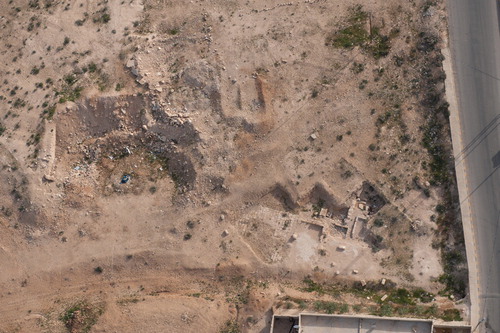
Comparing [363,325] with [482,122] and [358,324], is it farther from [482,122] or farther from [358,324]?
[482,122]

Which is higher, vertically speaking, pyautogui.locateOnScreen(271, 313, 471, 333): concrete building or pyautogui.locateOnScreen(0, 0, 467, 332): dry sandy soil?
pyautogui.locateOnScreen(0, 0, 467, 332): dry sandy soil

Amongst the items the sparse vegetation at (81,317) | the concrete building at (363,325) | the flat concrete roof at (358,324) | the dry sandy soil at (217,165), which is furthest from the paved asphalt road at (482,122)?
the sparse vegetation at (81,317)

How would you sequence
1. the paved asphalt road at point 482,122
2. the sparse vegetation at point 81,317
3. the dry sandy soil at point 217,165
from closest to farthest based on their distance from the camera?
the paved asphalt road at point 482,122 < the sparse vegetation at point 81,317 < the dry sandy soil at point 217,165

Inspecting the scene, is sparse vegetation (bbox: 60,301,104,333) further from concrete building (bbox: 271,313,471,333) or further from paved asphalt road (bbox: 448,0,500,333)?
paved asphalt road (bbox: 448,0,500,333)

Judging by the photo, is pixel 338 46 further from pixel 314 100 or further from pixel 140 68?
pixel 140 68

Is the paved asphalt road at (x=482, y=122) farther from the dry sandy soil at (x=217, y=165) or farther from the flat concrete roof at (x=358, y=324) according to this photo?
the flat concrete roof at (x=358, y=324)

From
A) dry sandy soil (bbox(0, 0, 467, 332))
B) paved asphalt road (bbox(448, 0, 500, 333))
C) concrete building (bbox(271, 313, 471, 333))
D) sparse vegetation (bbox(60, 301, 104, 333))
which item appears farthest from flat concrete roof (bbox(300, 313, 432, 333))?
sparse vegetation (bbox(60, 301, 104, 333))
